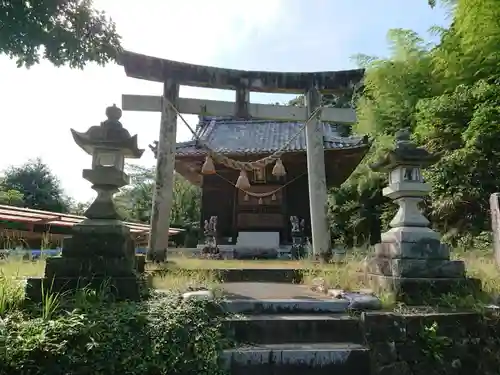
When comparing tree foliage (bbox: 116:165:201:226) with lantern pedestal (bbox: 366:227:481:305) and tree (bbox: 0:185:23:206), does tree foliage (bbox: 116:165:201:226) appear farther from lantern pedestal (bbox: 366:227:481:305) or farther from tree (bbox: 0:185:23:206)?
lantern pedestal (bbox: 366:227:481:305)

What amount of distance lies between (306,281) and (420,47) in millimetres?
10101

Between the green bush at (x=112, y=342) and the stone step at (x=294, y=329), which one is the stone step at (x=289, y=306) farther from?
the green bush at (x=112, y=342)

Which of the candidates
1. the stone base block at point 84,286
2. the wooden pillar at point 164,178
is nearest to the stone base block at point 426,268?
the stone base block at point 84,286

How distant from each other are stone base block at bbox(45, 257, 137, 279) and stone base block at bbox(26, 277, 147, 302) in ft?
0.21

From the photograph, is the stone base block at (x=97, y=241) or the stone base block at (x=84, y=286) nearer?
the stone base block at (x=84, y=286)

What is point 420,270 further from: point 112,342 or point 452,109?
point 452,109

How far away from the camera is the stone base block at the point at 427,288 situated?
431 cm

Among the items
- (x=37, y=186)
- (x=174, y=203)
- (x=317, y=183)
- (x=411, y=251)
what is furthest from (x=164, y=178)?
(x=37, y=186)

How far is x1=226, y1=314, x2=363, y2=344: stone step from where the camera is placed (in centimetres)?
378

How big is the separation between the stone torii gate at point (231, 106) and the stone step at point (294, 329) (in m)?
3.89

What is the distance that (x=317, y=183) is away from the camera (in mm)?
8266

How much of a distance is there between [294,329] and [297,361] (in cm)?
38

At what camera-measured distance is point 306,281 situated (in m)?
6.13

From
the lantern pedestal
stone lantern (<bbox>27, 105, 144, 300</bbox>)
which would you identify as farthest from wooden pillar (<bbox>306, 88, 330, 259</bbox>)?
stone lantern (<bbox>27, 105, 144, 300</bbox>)
